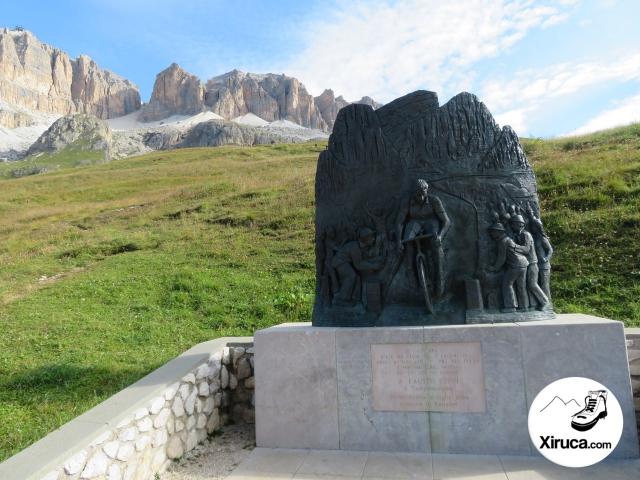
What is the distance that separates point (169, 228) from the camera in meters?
→ 17.4

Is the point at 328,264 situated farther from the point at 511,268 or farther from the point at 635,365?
the point at 635,365

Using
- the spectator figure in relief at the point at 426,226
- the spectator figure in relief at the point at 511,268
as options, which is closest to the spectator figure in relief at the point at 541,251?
the spectator figure in relief at the point at 511,268

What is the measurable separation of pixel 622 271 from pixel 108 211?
23.0 m

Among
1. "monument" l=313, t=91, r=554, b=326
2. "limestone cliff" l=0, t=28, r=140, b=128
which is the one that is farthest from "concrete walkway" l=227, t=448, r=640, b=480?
"limestone cliff" l=0, t=28, r=140, b=128

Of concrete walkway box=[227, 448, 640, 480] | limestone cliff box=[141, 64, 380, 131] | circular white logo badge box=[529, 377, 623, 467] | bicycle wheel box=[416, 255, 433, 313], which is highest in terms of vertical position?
limestone cliff box=[141, 64, 380, 131]

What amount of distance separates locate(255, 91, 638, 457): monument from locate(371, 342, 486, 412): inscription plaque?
0.01 metres

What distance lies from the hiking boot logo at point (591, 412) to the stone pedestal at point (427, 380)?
0.14 metres

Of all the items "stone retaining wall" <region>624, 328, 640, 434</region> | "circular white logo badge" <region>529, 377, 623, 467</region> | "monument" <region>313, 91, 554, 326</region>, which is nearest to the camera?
"circular white logo badge" <region>529, 377, 623, 467</region>

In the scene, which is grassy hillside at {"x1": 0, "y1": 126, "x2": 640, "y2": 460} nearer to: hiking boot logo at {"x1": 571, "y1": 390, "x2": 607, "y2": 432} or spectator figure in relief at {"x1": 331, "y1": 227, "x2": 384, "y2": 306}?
spectator figure in relief at {"x1": 331, "y1": 227, "x2": 384, "y2": 306}

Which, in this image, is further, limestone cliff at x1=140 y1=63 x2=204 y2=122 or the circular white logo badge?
limestone cliff at x1=140 y1=63 x2=204 y2=122

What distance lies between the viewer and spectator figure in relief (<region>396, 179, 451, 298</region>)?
5012mm

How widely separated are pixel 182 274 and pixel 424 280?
775cm

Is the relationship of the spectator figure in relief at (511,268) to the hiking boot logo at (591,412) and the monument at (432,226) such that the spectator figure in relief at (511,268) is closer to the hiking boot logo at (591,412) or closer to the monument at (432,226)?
the monument at (432,226)

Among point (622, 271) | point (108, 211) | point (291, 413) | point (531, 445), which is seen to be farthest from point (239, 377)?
point (108, 211)
